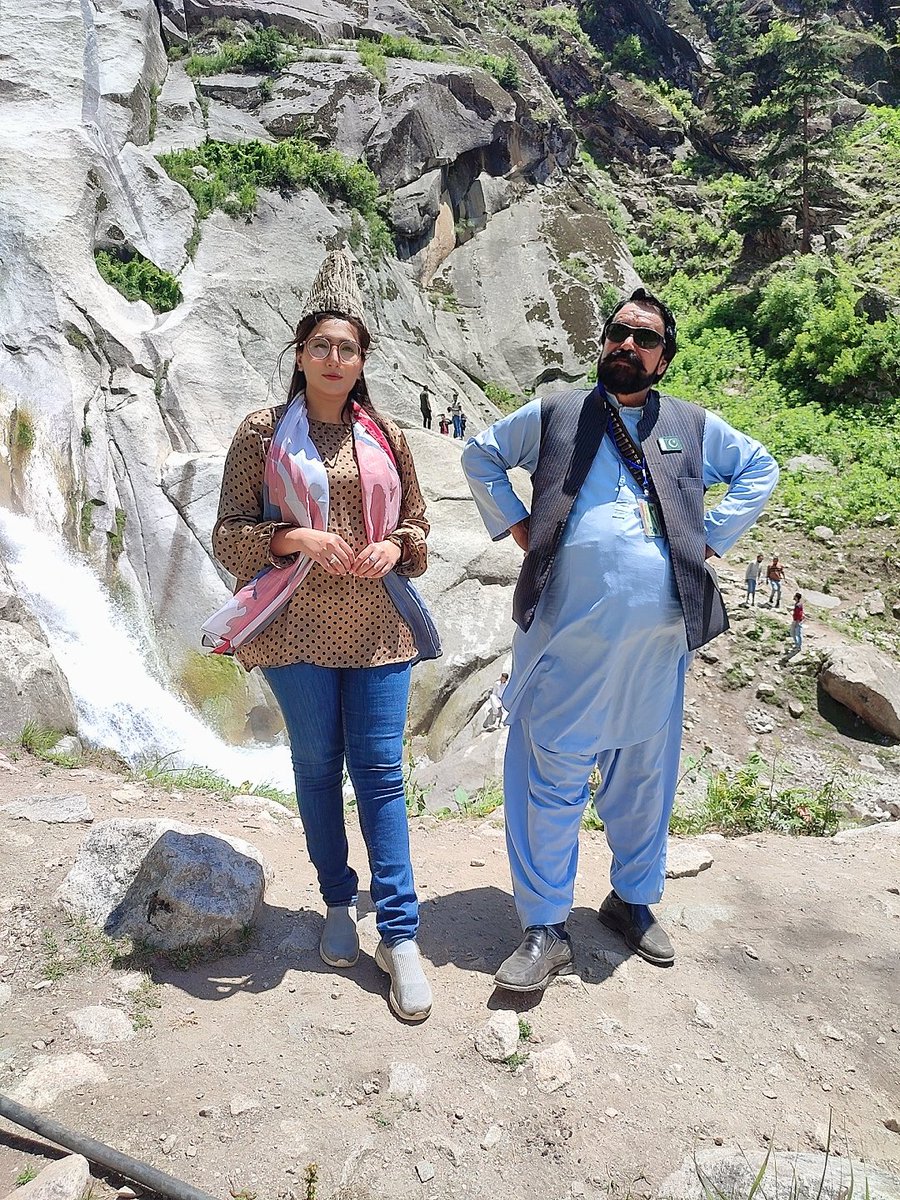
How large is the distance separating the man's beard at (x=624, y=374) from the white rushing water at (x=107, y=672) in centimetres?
499

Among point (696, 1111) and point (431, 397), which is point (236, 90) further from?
point (696, 1111)

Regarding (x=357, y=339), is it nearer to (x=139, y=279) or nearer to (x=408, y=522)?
(x=408, y=522)

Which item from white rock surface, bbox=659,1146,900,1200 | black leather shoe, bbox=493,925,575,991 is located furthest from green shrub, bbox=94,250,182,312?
white rock surface, bbox=659,1146,900,1200

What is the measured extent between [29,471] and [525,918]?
24.4ft

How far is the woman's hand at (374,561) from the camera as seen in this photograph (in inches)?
91.2

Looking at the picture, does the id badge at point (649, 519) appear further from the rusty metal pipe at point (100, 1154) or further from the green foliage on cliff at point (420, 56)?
the green foliage on cliff at point (420, 56)

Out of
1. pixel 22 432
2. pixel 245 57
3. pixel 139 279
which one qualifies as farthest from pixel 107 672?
pixel 245 57

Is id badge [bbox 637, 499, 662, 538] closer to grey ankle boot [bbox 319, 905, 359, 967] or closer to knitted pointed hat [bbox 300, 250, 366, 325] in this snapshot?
A: knitted pointed hat [bbox 300, 250, 366, 325]

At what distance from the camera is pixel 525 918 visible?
8.53 feet

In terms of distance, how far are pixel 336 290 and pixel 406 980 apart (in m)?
2.09

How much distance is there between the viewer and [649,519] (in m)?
2.48

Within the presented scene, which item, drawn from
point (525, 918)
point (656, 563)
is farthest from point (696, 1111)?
point (656, 563)

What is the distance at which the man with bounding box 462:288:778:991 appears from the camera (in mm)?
2443

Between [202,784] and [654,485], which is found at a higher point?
[654,485]
